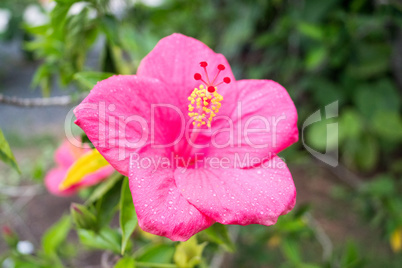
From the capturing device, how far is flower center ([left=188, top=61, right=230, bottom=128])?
65 cm

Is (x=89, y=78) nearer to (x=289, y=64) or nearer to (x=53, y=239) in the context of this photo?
(x=53, y=239)

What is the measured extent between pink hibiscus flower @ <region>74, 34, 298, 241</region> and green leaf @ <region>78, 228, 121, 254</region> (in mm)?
214

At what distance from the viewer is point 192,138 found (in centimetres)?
69

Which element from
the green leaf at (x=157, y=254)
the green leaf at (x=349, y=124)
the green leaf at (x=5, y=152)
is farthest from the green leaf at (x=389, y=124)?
the green leaf at (x=5, y=152)

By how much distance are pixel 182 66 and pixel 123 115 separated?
16 cm

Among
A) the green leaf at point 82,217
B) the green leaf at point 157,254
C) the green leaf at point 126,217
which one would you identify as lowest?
the green leaf at point 157,254

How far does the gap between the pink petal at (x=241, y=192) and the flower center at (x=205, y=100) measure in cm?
11

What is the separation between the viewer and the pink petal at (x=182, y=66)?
648 millimetres

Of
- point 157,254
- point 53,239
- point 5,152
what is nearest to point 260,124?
point 157,254

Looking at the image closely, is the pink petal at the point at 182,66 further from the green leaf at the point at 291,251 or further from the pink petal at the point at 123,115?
the green leaf at the point at 291,251

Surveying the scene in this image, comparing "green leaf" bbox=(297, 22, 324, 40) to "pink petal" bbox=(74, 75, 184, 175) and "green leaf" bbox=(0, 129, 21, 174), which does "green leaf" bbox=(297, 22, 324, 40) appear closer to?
"pink petal" bbox=(74, 75, 184, 175)

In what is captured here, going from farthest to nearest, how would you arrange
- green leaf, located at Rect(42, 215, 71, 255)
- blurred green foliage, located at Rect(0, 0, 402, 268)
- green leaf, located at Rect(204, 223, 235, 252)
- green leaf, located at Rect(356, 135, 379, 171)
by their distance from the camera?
green leaf, located at Rect(356, 135, 379, 171)
green leaf, located at Rect(42, 215, 71, 255)
blurred green foliage, located at Rect(0, 0, 402, 268)
green leaf, located at Rect(204, 223, 235, 252)

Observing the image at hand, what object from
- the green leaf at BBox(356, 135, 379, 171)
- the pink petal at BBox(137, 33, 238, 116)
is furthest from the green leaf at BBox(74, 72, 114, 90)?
the green leaf at BBox(356, 135, 379, 171)

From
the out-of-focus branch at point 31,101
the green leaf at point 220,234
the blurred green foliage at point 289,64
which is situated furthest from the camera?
the blurred green foliage at point 289,64
